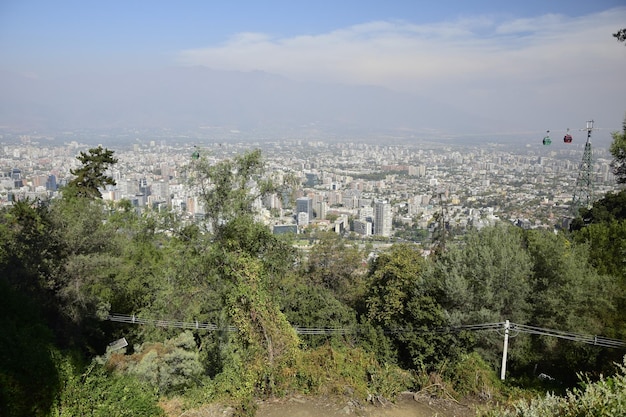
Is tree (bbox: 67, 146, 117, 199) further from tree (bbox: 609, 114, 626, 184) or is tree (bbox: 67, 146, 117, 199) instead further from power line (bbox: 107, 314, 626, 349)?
tree (bbox: 609, 114, 626, 184)

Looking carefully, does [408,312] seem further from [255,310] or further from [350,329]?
[255,310]

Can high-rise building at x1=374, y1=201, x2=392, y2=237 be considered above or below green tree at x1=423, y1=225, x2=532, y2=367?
below

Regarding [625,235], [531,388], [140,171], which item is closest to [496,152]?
[140,171]

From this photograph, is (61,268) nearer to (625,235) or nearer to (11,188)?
(625,235)

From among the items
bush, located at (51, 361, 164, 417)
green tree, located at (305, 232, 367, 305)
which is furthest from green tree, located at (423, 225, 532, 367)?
bush, located at (51, 361, 164, 417)

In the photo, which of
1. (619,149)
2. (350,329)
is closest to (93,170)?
(350,329)

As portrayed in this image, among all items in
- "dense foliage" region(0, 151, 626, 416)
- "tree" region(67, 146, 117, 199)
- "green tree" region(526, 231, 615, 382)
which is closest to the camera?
"dense foliage" region(0, 151, 626, 416)

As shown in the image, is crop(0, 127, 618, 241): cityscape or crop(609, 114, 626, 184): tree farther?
crop(0, 127, 618, 241): cityscape
